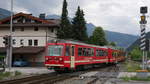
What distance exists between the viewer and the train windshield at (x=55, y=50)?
77.7 feet

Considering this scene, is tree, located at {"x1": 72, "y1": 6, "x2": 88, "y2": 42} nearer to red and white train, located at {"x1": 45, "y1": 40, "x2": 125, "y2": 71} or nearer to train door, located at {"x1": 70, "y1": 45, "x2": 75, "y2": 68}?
red and white train, located at {"x1": 45, "y1": 40, "x2": 125, "y2": 71}

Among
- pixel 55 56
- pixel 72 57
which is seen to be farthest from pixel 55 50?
pixel 72 57

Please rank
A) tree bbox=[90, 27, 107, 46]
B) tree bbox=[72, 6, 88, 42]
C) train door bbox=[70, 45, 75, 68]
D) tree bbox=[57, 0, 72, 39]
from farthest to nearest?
tree bbox=[90, 27, 107, 46]
tree bbox=[72, 6, 88, 42]
tree bbox=[57, 0, 72, 39]
train door bbox=[70, 45, 75, 68]

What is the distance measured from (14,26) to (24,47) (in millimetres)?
4114

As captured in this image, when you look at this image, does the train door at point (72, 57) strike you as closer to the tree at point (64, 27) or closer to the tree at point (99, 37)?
the tree at point (64, 27)

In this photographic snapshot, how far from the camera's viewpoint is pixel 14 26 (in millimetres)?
48594

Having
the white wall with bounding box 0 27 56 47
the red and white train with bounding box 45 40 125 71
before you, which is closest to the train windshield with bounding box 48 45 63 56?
the red and white train with bounding box 45 40 125 71

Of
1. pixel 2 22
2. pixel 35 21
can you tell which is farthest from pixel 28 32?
pixel 2 22

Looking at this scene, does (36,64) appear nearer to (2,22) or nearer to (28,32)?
(28,32)

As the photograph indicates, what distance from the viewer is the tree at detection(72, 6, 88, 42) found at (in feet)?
183

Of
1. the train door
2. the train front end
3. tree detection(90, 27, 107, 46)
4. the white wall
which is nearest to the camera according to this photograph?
the train front end

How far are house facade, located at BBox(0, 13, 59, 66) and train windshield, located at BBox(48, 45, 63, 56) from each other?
21550 mm

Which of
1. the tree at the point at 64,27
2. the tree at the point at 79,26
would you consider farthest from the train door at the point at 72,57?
the tree at the point at 79,26

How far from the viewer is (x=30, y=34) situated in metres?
48.3
